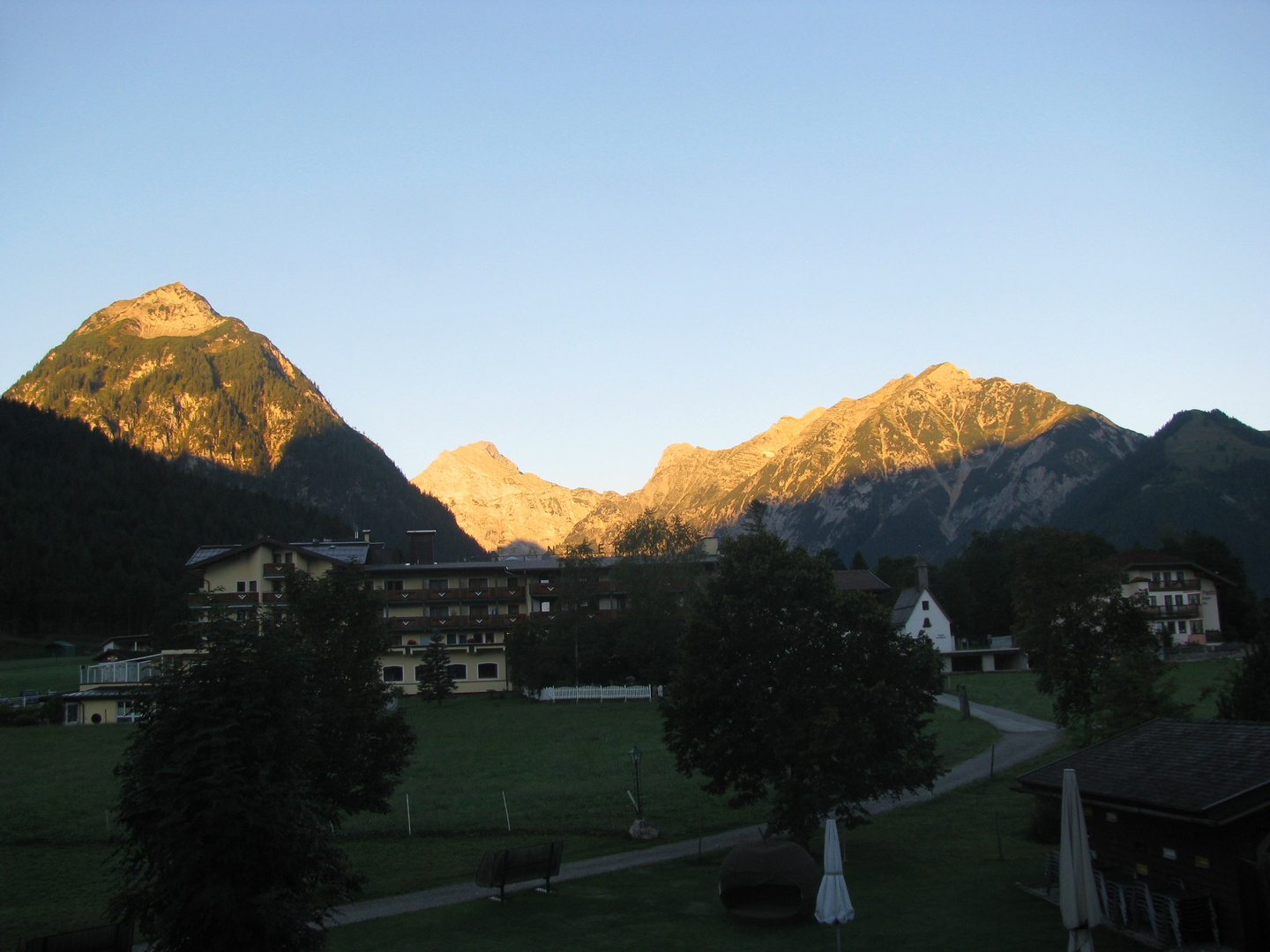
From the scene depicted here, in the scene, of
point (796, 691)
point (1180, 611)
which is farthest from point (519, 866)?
point (1180, 611)

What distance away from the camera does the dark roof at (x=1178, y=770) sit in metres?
16.4

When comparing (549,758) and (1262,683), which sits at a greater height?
(1262,683)

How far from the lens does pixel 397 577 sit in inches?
3302

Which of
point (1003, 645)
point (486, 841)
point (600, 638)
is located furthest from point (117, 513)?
point (486, 841)

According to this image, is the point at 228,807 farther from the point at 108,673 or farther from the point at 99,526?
the point at 99,526

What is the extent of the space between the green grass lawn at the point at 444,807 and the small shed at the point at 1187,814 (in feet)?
46.0

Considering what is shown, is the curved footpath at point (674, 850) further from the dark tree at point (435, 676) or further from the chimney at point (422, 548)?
the chimney at point (422, 548)

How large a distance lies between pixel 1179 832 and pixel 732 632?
13.0 m

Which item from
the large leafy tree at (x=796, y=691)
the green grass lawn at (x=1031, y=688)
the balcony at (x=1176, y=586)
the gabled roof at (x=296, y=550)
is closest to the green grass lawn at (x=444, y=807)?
the large leafy tree at (x=796, y=691)

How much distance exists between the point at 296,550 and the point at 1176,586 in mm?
80977

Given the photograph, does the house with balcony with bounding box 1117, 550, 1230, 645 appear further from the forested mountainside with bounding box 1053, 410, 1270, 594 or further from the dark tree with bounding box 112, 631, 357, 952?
the dark tree with bounding box 112, 631, 357, 952

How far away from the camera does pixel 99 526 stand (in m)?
154

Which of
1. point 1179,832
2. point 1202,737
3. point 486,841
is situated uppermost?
point 1202,737

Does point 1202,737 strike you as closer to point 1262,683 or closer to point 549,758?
point 1262,683
